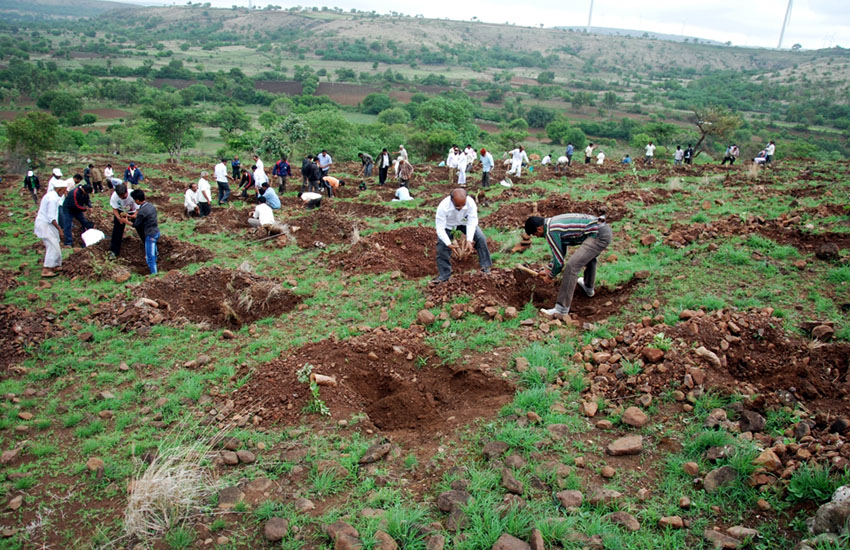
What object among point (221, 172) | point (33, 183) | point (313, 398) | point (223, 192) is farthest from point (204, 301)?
point (33, 183)

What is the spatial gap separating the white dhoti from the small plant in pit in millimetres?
6642

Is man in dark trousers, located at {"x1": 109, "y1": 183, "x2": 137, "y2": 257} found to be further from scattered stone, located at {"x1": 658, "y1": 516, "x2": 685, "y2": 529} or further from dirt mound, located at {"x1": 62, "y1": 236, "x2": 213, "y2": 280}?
scattered stone, located at {"x1": 658, "y1": 516, "x2": 685, "y2": 529}

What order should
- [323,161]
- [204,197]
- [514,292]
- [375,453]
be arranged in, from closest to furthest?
[375,453] → [514,292] → [204,197] → [323,161]

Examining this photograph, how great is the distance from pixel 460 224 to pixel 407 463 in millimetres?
3975

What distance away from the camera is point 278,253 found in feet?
32.2

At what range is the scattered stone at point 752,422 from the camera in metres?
3.82

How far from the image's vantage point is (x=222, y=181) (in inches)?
555

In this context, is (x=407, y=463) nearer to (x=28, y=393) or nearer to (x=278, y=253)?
(x=28, y=393)

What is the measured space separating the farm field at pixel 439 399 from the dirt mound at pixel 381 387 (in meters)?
0.02

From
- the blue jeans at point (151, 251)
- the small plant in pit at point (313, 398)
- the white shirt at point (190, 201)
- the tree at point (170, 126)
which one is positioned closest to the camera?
the small plant in pit at point (313, 398)

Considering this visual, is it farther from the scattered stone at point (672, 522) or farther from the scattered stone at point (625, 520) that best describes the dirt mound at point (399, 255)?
the scattered stone at point (672, 522)

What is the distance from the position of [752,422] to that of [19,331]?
8067 mm

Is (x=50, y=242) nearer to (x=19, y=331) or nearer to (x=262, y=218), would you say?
(x=19, y=331)

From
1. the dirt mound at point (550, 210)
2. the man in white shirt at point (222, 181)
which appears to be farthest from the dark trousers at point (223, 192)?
the dirt mound at point (550, 210)
